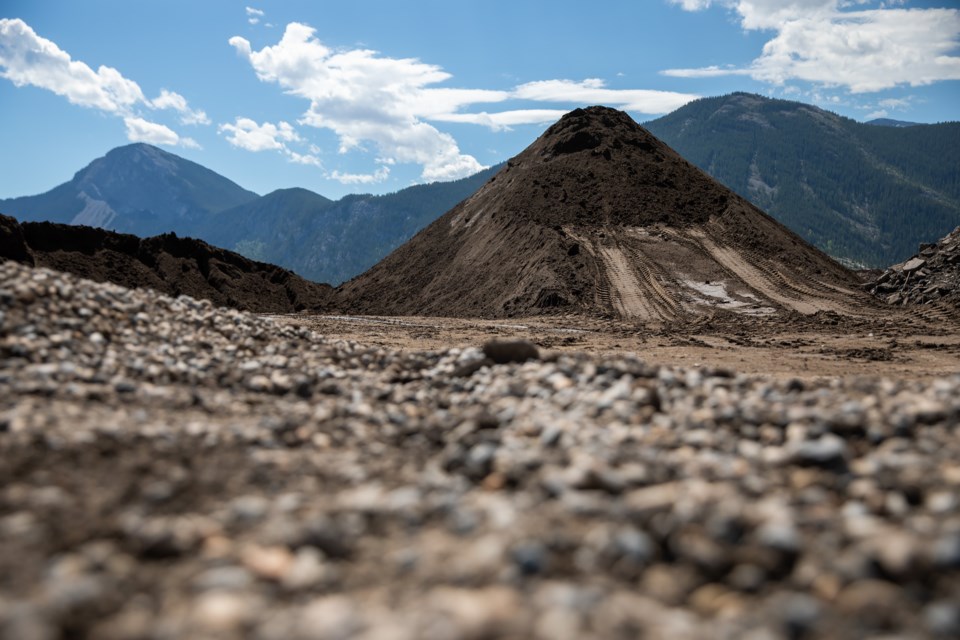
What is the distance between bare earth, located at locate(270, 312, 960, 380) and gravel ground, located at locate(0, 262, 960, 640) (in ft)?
24.7

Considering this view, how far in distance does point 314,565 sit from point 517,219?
3849 cm

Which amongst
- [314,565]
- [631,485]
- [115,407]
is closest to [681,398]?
[631,485]

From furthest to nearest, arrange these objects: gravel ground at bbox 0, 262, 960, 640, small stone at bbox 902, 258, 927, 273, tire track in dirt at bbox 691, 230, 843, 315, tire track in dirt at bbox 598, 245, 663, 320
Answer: small stone at bbox 902, 258, 927, 273, tire track in dirt at bbox 598, 245, 663, 320, tire track in dirt at bbox 691, 230, 843, 315, gravel ground at bbox 0, 262, 960, 640

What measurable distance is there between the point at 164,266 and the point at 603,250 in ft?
82.1

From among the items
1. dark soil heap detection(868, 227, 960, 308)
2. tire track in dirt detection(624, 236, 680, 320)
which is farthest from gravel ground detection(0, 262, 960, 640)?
dark soil heap detection(868, 227, 960, 308)

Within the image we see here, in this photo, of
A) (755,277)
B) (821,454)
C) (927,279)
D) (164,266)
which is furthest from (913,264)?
(164,266)

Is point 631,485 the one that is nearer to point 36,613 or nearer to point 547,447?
point 547,447

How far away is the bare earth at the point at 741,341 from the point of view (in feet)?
47.8

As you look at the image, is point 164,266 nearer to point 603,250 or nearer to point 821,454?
point 603,250

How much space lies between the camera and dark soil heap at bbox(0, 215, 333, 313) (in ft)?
109

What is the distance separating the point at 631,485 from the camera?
4.56 meters

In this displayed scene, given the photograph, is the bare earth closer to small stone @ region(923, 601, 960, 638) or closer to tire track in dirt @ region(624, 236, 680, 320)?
tire track in dirt @ region(624, 236, 680, 320)

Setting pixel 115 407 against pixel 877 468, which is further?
pixel 115 407

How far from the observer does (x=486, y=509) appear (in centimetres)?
433
